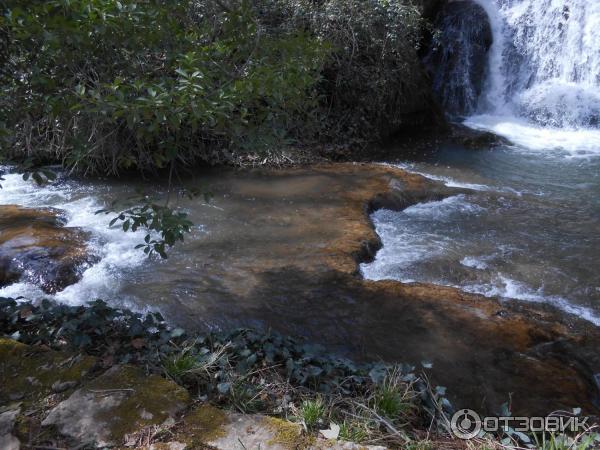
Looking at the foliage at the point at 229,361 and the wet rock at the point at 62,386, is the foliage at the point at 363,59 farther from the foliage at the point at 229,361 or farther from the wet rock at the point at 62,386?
the wet rock at the point at 62,386

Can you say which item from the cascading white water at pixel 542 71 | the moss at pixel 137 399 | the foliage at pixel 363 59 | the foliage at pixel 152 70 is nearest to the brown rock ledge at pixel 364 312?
the foliage at pixel 152 70

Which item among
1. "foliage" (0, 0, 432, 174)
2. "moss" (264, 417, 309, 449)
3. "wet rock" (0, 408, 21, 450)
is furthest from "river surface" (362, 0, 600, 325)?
"wet rock" (0, 408, 21, 450)

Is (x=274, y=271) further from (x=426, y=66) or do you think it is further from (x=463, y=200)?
(x=426, y=66)

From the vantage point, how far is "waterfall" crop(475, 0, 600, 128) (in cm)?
1357

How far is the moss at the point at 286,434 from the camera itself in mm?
2314

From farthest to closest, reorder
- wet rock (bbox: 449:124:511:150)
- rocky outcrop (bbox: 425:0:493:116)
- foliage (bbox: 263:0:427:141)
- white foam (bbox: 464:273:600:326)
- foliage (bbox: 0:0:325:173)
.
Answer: rocky outcrop (bbox: 425:0:493:116) < wet rock (bbox: 449:124:511:150) < foliage (bbox: 263:0:427:141) < white foam (bbox: 464:273:600:326) < foliage (bbox: 0:0:325:173)

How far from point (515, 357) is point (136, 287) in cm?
375

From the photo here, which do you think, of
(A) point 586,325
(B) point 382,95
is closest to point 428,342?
(A) point 586,325

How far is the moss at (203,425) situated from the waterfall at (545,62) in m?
13.3

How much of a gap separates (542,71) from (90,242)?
12752mm

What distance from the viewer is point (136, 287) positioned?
5625 mm

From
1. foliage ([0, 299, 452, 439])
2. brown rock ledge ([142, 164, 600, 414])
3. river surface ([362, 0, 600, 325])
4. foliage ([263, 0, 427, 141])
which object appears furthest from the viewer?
foliage ([263, 0, 427, 141])

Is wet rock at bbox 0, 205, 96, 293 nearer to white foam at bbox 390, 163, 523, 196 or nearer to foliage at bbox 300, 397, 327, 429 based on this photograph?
foliage at bbox 300, 397, 327, 429

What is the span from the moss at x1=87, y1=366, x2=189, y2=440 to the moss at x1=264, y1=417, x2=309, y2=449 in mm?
440
